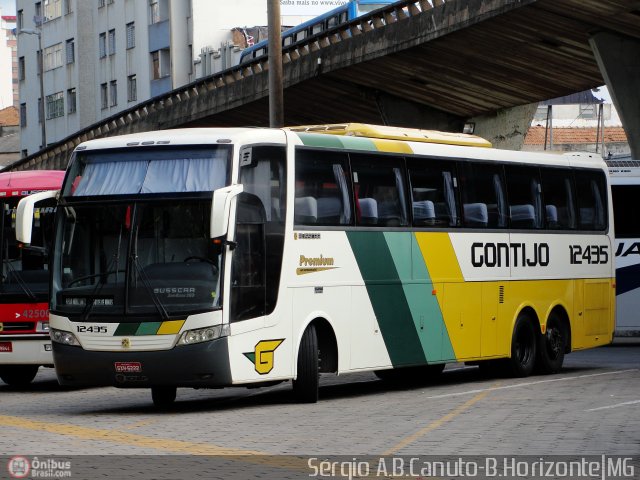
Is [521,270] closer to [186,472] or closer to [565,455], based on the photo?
[565,455]

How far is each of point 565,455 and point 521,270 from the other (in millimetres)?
9879

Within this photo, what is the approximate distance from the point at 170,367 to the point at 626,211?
15566 millimetres

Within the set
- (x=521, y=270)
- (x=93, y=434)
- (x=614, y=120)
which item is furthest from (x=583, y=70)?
(x=614, y=120)

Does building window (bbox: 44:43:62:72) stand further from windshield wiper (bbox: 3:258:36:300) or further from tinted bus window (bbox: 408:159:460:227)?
tinted bus window (bbox: 408:159:460:227)

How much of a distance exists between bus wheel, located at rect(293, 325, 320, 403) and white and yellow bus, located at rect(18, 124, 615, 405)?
0.08 ft

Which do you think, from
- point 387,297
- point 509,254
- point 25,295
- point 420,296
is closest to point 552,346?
point 509,254

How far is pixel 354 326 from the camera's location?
1722 centimetres

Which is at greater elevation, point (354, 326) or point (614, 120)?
point (614, 120)

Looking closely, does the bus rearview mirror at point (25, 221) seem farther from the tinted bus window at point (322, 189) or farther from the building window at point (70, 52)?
the building window at point (70, 52)

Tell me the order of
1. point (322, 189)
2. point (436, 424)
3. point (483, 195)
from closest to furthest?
point (436, 424)
point (322, 189)
point (483, 195)

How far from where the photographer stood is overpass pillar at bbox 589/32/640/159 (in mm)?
42062

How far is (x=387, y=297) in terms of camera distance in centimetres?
1791

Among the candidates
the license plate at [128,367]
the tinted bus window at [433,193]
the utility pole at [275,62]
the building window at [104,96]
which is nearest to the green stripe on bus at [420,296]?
the tinted bus window at [433,193]

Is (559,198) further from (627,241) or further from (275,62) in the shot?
(275,62)
